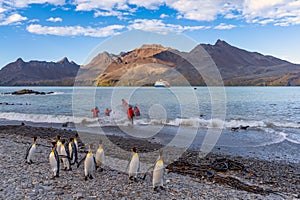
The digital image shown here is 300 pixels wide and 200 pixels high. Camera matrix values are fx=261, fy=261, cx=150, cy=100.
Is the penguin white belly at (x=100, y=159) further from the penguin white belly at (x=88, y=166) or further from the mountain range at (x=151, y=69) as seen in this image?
the mountain range at (x=151, y=69)

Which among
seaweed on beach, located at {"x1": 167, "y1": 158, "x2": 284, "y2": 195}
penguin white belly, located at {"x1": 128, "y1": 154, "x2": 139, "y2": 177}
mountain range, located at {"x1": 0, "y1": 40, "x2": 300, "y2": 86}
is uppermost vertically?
mountain range, located at {"x1": 0, "y1": 40, "x2": 300, "y2": 86}

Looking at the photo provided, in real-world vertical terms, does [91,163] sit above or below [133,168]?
above

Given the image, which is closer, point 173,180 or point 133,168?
point 133,168

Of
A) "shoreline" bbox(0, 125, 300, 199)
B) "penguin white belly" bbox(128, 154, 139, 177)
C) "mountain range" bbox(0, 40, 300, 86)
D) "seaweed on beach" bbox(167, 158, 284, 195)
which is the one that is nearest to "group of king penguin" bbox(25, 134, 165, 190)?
"penguin white belly" bbox(128, 154, 139, 177)

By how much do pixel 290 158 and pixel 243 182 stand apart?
18.2ft

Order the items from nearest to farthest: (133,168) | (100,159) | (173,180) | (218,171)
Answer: (133,168)
(173,180)
(100,159)
(218,171)

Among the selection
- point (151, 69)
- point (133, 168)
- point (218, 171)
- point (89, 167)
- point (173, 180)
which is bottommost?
point (218, 171)

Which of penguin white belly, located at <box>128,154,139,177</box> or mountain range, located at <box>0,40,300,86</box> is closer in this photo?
penguin white belly, located at <box>128,154,139,177</box>

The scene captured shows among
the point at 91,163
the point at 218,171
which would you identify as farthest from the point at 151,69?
the point at 91,163

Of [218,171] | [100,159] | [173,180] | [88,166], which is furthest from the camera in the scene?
[218,171]

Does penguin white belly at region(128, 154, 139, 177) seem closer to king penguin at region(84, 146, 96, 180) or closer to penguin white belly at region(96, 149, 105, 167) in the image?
king penguin at region(84, 146, 96, 180)

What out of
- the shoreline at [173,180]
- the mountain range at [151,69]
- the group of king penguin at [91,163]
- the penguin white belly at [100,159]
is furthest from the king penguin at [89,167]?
the mountain range at [151,69]

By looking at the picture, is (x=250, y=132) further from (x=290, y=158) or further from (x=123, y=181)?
(x=123, y=181)

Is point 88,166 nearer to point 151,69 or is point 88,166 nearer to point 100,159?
point 100,159
